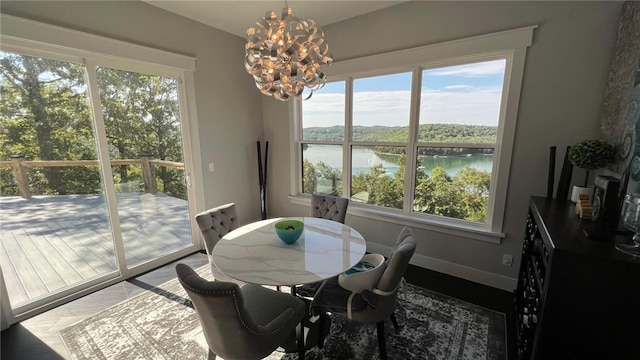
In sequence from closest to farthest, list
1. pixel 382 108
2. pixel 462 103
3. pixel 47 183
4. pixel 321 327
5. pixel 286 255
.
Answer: pixel 286 255 < pixel 321 327 < pixel 47 183 < pixel 462 103 < pixel 382 108

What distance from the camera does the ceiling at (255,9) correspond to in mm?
2584

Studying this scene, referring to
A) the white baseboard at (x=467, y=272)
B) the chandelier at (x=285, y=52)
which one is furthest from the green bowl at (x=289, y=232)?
the white baseboard at (x=467, y=272)

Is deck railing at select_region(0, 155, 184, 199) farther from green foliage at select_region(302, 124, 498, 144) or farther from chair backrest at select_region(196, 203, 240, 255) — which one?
green foliage at select_region(302, 124, 498, 144)

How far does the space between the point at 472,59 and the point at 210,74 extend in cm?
296

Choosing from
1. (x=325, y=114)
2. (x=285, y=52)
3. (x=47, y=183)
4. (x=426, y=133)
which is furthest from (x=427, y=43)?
(x=47, y=183)

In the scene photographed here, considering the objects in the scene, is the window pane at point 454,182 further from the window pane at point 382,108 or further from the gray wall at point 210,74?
the gray wall at point 210,74

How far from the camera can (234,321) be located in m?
1.23

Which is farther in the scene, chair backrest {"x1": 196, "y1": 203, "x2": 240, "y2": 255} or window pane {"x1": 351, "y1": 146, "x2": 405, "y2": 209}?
window pane {"x1": 351, "y1": 146, "x2": 405, "y2": 209}

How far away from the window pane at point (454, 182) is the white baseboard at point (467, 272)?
52cm

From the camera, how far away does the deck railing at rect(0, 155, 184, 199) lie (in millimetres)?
2049

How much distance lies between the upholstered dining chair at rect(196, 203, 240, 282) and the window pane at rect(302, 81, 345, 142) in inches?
65.9

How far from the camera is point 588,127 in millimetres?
2012

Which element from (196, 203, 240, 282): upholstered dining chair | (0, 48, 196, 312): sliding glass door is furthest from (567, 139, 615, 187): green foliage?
(0, 48, 196, 312): sliding glass door

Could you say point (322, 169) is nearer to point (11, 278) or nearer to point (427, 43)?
point (427, 43)
